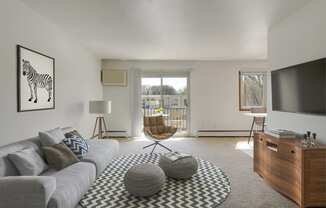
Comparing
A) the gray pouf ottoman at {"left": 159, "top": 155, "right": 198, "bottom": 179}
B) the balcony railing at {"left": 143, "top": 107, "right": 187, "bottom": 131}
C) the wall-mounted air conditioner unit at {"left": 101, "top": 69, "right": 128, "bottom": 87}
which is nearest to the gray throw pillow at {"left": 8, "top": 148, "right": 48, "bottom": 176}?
the gray pouf ottoman at {"left": 159, "top": 155, "right": 198, "bottom": 179}

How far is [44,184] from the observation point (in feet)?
5.96

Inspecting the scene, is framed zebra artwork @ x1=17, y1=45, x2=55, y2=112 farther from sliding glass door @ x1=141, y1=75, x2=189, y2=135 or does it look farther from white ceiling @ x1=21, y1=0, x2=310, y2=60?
sliding glass door @ x1=141, y1=75, x2=189, y2=135

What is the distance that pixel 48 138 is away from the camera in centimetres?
290

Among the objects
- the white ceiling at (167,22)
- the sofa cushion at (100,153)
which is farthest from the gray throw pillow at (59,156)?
the white ceiling at (167,22)

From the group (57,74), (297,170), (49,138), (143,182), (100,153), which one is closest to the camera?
(297,170)

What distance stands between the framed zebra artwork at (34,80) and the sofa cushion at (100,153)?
983 mm

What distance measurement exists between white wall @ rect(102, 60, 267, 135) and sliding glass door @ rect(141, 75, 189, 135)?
270 millimetres

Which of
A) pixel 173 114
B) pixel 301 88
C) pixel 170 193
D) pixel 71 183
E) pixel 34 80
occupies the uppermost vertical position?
pixel 34 80

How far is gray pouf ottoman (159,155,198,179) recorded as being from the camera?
10.3 feet

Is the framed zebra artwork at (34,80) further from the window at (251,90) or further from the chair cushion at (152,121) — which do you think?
the window at (251,90)

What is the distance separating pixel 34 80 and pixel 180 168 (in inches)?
95.0

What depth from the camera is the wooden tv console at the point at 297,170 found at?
7.82ft

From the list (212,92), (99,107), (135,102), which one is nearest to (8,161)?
(99,107)

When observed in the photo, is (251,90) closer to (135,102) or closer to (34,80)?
(135,102)
